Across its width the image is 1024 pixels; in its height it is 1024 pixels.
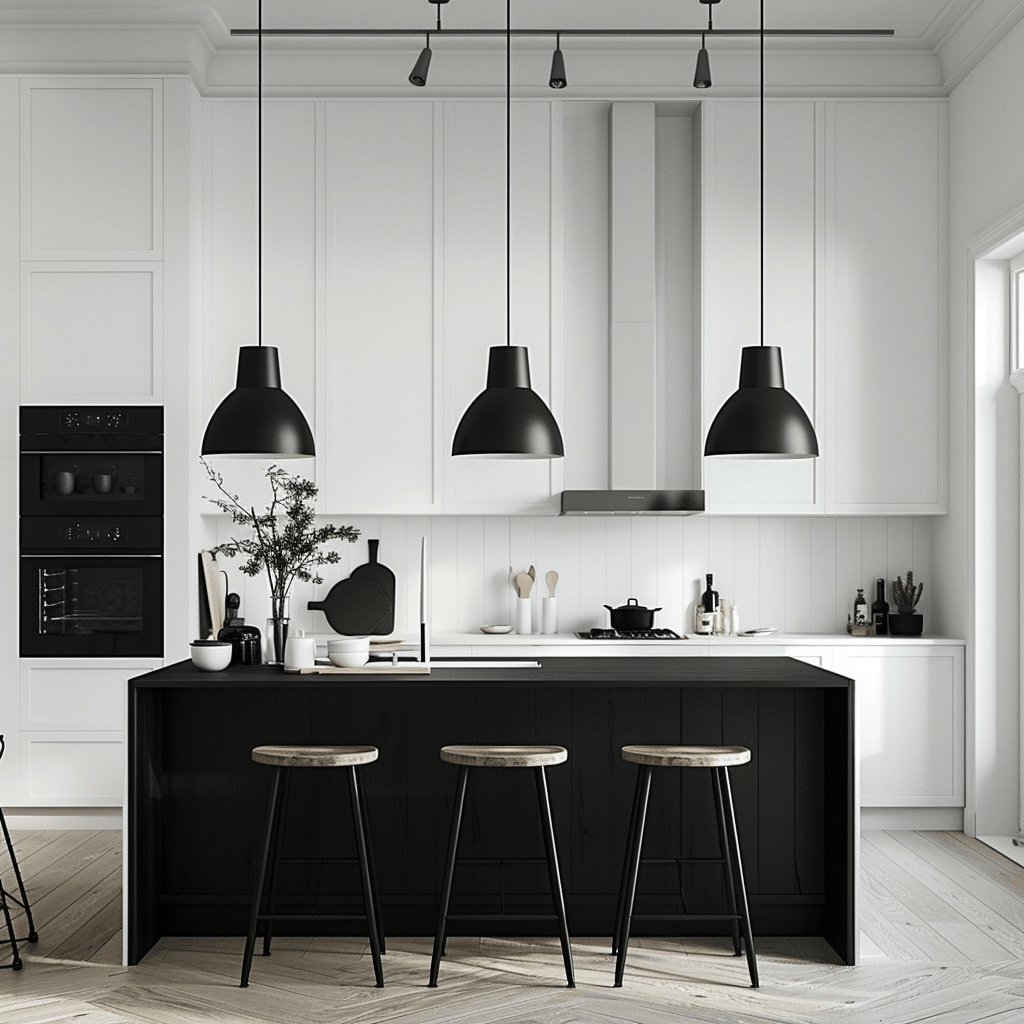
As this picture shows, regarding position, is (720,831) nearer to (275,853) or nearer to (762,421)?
(762,421)

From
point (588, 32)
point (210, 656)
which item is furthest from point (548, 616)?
point (588, 32)

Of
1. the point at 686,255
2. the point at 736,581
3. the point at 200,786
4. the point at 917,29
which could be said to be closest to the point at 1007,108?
the point at 917,29

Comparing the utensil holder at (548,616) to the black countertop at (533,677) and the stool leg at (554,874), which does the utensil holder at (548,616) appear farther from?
the stool leg at (554,874)

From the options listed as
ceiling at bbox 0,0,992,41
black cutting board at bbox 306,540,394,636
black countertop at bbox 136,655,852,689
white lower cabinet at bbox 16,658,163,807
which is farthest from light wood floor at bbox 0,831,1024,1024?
ceiling at bbox 0,0,992,41

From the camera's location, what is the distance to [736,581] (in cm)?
584

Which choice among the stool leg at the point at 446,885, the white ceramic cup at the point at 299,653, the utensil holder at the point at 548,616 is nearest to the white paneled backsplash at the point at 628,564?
the utensil holder at the point at 548,616

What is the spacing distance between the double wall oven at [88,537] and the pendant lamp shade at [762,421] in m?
2.84

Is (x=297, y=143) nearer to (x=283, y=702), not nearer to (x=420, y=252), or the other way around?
(x=420, y=252)

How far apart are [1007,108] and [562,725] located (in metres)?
3.32

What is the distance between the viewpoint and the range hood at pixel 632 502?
5.36 m

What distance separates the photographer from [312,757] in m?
3.32

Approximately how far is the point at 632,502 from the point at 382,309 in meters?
1.57

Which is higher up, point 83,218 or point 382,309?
point 83,218

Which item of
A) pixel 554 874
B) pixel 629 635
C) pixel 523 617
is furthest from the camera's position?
pixel 523 617
